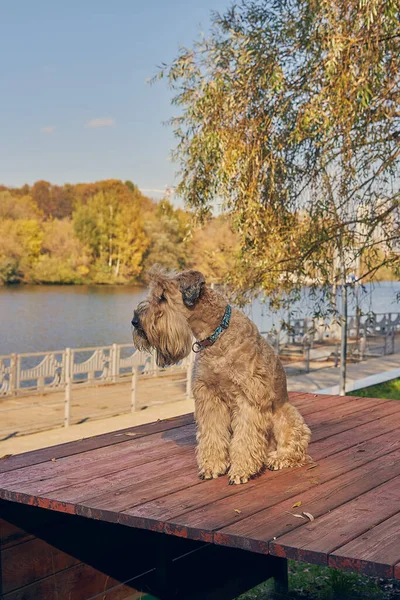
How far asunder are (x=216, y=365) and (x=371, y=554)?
1.38 m

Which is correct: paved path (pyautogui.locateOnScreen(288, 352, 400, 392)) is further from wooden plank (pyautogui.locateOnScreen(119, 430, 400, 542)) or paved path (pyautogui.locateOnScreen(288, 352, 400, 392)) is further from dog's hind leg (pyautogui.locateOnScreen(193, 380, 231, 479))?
dog's hind leg (pyautogui.locateOnScreen(193, 380, 231, 479))

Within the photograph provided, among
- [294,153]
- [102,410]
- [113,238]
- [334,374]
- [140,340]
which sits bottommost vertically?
[102,410]

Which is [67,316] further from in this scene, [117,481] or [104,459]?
[117,481]

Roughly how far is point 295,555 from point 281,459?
1.31 m

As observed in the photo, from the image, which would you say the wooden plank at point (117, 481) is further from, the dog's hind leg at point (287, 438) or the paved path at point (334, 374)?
the paved path at point (334, 374)

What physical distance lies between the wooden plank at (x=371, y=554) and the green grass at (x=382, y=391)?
11623 millimetres

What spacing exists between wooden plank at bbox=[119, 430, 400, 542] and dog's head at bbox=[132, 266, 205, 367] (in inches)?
30.9

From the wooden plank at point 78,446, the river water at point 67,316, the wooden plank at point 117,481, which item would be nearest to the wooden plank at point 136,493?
the wooden plank at point 117,481

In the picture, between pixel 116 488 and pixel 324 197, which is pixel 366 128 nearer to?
→ pixel 324 197

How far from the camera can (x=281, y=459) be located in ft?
14.0

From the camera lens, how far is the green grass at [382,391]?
576 inches

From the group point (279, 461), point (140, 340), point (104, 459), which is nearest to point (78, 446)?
point (104, 459)

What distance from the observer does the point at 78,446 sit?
16.1 feet

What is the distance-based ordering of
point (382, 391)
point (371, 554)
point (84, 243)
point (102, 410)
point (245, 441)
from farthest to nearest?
point (84, 243) < point (382, 391) < point (102, 410) < point (245, 441) < point (371, 554)
